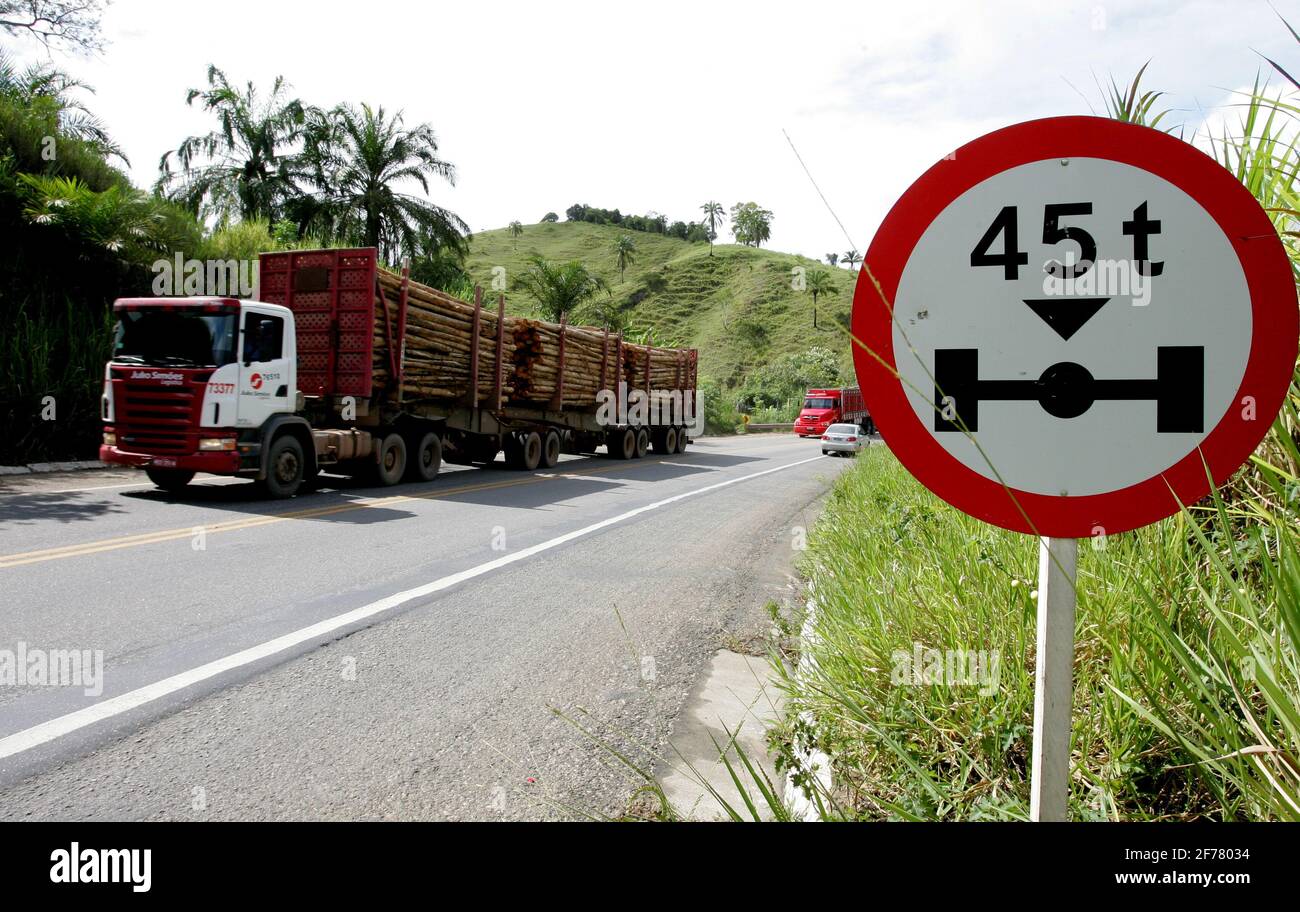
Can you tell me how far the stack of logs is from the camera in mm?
13195

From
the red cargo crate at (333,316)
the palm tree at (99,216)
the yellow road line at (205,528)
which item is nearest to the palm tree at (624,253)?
the palm tree at (99,216)

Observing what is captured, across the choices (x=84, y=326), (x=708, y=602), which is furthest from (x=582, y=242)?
(x=708, y=602)

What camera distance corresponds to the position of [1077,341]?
1.55 metres

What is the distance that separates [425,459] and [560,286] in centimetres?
2622

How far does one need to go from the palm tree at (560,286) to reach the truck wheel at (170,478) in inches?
1132

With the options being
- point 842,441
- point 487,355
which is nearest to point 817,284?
point 842,441

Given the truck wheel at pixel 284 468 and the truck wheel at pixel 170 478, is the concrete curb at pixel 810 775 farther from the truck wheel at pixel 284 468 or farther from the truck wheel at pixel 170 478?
the truck wheel at pixel 170 478

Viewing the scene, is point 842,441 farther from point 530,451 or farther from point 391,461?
point 391,461

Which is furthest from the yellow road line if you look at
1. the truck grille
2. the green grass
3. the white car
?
the white car

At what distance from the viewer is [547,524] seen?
9617mm

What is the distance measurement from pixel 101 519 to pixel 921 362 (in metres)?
9.29

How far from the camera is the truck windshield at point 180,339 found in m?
10.2

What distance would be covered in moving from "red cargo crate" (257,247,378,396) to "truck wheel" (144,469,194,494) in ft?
7.97

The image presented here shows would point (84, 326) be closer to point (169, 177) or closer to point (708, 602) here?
point (708, 602)
